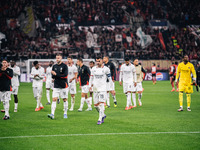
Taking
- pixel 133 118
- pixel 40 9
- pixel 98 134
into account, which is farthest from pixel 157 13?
pixel 98 134

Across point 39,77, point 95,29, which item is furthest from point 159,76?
point 39,77

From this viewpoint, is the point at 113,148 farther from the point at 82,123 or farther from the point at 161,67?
the point at 161,67

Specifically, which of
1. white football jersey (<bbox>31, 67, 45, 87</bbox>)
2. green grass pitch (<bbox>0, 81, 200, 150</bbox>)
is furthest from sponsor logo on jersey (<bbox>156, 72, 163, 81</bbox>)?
green grass pitch (<bbox>0, 81, 200, 150</bbox>)

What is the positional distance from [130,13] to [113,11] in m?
2.63

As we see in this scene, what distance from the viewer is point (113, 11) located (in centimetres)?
4956

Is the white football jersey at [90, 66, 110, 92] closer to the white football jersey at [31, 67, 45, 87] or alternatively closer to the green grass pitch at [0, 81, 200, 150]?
the green grass pitch at [0, 81, 200, 150]

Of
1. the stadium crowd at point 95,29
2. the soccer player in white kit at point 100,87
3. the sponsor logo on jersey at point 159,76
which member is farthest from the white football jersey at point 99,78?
the sponsor logo on jersey at point 159,76

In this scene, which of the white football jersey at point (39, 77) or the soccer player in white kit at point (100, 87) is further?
the white football jersey at point (39, 77)

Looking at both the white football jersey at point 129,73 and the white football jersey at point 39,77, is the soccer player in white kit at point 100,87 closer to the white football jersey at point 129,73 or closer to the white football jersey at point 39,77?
the white football jersey at point 129,73

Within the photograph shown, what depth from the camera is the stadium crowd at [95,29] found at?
43.8 meters

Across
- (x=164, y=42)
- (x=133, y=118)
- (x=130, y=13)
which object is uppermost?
(x=130, y=13)

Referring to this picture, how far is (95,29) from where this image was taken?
47062 mm

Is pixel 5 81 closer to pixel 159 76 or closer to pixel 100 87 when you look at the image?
pixel 100 87

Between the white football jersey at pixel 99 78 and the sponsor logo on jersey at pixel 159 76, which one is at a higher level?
the white football jersey at pixel 99 78
